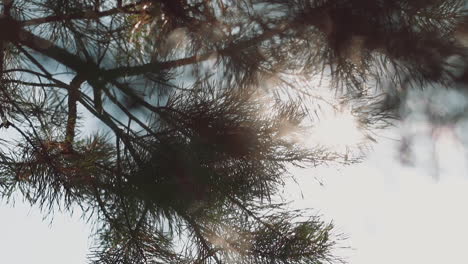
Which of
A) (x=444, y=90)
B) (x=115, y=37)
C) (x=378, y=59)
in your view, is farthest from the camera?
(x=115, y=37)

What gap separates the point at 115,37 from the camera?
1040mm

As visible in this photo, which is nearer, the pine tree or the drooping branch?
the pine tree

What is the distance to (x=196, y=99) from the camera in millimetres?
1070

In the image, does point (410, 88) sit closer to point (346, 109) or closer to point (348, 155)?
point (346, 109)

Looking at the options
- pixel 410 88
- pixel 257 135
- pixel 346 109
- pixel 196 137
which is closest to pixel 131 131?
pixel 196 137

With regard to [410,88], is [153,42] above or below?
above

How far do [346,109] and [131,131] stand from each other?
1.48 ft

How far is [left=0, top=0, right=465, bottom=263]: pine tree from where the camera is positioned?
31.8 inches

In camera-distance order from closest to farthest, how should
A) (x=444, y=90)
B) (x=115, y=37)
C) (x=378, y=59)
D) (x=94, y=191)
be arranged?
(x=444, y=90)
(x=378, y=59)
(x=115, y=37)
(x=94, y=191)

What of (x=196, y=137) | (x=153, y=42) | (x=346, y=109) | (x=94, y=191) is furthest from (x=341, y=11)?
(x=94, y=191)

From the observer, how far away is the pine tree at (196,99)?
807 millimetres

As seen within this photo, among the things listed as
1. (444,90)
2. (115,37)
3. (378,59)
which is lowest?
(444,90)

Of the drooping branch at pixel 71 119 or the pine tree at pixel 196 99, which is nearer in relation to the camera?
the pine tree at pixel 196 99

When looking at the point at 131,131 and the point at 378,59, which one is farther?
the point at 131,131
